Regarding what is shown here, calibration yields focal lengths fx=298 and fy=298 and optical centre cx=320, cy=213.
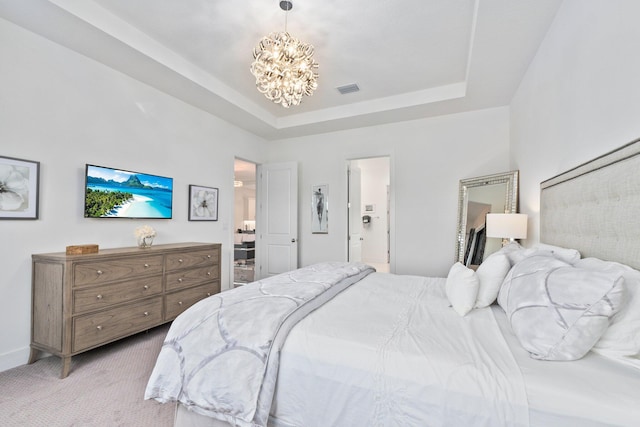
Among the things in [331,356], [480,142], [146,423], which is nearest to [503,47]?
[480,142]

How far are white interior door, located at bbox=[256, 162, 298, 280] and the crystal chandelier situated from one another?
8.45ft

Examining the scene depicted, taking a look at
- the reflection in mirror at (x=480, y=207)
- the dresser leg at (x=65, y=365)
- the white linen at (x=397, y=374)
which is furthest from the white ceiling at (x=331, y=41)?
the dresser leg at (x=65, y=365)

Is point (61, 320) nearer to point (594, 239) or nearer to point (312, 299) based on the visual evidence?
point (312, 299)

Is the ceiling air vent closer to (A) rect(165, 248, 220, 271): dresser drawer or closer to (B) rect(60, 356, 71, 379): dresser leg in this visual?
(A) rect(165, 248, 220, 271): dresser drawer

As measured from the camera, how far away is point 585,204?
5.47ft

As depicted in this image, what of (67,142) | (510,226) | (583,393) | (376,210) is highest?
(67,142)

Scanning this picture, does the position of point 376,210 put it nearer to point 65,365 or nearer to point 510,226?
point 510,226

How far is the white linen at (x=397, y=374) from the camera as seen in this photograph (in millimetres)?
1037

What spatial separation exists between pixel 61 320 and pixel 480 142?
4877mm

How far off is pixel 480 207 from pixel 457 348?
3.09 meters

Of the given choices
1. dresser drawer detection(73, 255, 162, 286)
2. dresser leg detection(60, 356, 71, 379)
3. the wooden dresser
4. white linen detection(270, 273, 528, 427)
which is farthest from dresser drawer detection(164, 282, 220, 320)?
white linen detection(270, 273, 528, 427)

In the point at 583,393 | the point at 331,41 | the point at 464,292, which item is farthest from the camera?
the point at 331,41

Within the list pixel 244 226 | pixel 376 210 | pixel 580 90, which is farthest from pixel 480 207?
pixel 244 226

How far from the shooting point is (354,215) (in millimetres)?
5168
